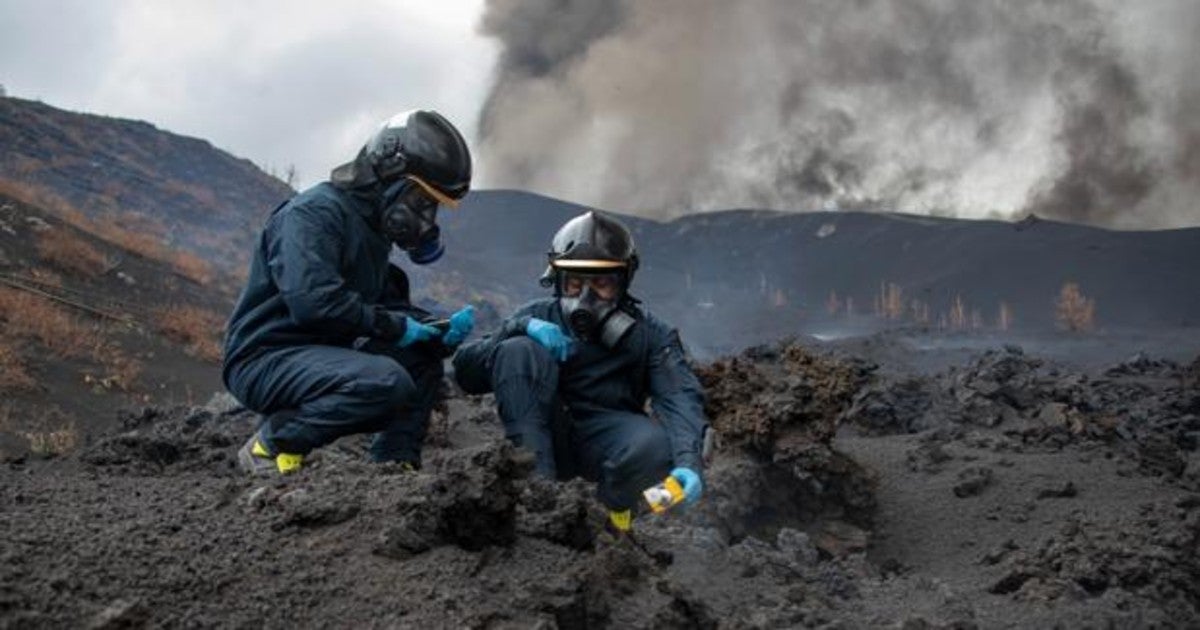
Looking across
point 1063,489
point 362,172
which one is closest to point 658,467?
point 362,172

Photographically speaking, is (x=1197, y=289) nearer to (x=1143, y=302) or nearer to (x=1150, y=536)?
(x=1143, y=302)

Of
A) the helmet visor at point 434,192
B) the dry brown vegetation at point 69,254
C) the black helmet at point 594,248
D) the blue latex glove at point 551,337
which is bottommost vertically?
the blue latex glove at point 551,337

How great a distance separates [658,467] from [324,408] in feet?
4.49

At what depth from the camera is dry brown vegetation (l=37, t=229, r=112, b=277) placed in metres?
15.4

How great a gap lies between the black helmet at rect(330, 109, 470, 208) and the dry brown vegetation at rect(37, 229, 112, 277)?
1303cm

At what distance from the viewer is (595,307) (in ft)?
14.8

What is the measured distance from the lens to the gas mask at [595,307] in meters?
4.46

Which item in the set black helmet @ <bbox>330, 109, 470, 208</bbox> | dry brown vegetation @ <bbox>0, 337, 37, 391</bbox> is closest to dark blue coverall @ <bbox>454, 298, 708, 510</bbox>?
black helmet @ <bbox>330, 109, 470, 208</bbox>

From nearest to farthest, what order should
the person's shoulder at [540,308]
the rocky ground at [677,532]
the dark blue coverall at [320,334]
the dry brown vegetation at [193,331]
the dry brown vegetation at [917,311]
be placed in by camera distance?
the rocky ground at [677,532] < the dark blue coverall at [320,334] < the person's shoulder at [540,308] < the dry brown vegetation at [193,331] < the dry brown vegetation at [917,311]

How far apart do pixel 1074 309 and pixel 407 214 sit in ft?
129

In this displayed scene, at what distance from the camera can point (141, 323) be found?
13.9 m

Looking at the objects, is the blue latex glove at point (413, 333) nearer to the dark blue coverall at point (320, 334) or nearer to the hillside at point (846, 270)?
the dark blue coverall at point (320, 334)

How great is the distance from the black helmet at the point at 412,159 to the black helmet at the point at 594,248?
0.55 meters

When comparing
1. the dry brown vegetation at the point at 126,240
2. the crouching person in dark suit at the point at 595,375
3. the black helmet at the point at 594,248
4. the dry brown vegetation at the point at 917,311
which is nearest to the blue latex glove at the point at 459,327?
the crouching person in dark suit at the point at 595,375
